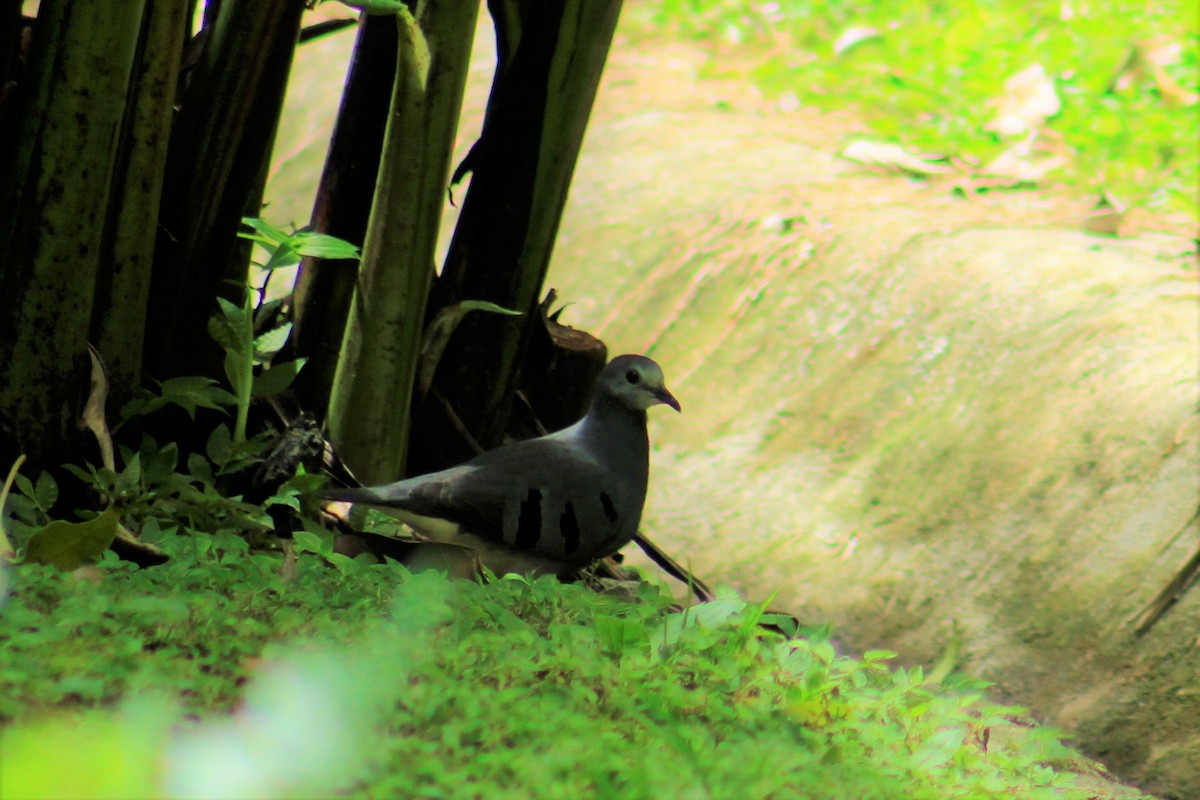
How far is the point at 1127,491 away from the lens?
2.94m

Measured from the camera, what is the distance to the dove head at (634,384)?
2.48 metres

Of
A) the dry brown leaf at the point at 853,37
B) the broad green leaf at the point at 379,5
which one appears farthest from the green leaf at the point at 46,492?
the dry brown leaf at the point at 853,37

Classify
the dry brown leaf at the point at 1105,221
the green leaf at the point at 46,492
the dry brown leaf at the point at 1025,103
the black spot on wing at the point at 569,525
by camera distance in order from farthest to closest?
the dry brown leaf at the point at 1025,103
the dry brown leaf at the point at 1105,221
the black spot on wing at the point at 569,525
the green leaf at the point at 46,492

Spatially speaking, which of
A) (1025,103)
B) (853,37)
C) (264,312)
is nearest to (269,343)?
(264,312)

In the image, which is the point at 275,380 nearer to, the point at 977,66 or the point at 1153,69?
the point at 977,66

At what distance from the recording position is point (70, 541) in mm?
1780

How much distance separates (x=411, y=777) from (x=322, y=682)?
0.70 feet

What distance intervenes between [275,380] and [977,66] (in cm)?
398

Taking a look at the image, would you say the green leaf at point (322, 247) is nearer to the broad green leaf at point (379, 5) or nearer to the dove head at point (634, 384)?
the broad green leaf at point (379, 5)

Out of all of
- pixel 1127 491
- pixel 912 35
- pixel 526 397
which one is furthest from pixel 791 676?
pixel 912 35

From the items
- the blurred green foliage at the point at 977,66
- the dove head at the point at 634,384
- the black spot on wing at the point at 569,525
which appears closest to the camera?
the black spot on wing at the point at 569,525

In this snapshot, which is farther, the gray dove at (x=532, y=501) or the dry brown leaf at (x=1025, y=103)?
the dry brown leaf at (x=1025, y=103)

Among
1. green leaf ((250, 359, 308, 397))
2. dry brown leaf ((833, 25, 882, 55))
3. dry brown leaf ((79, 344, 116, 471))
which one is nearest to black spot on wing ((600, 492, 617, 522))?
green leaf ((250, 359, 308, 397))

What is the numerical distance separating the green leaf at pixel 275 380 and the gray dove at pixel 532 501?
24cm
